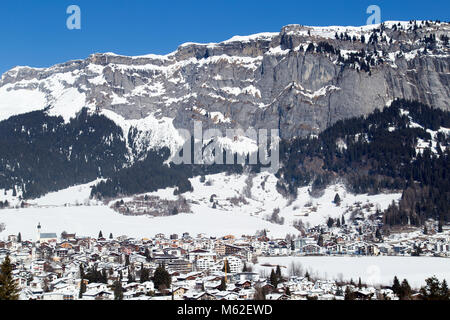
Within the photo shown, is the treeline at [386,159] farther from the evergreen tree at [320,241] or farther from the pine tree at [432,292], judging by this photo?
the pine tree at [432,292]

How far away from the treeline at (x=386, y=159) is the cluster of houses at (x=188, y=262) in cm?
1748

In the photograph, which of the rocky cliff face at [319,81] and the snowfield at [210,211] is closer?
the snowfield at [210,211]

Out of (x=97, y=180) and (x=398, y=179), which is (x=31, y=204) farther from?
(x=398, y=179)

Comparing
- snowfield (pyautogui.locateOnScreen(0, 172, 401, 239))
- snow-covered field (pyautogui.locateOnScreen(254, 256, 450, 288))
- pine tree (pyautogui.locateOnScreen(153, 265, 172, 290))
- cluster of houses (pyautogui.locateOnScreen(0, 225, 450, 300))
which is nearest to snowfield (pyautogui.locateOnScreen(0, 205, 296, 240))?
snowfield (pyautogui.locateOnScreen(0, 172, 401, 239))

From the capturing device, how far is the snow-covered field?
198 ft

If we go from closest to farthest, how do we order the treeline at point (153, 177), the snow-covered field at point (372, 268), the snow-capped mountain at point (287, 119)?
the snow-covered field at point (372, 268), the treeline at point (153, 177), the snow-capped mountain at point (287, 119)

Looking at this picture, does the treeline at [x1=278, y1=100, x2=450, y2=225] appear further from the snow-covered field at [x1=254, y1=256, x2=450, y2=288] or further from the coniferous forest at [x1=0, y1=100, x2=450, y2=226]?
the snow-covered field at [x1=254, y1=256, x2=450, y2=288]

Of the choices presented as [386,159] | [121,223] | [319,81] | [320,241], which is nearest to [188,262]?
[320,241]

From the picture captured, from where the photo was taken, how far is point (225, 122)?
184375mm

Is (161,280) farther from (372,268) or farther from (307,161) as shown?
(307,161)

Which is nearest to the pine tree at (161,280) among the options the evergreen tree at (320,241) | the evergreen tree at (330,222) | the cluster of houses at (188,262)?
the cluster of houses at (188,262)

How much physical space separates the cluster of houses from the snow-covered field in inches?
133

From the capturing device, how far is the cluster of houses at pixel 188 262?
4609 centimetres

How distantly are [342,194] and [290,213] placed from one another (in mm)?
12664
